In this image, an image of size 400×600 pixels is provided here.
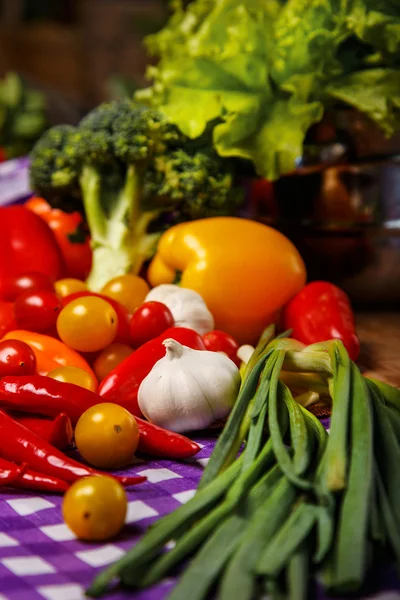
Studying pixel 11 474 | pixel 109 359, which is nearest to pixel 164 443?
pixel 11 474

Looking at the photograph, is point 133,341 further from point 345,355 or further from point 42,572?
point 42,572

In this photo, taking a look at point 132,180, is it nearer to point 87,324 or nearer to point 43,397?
point 87,324

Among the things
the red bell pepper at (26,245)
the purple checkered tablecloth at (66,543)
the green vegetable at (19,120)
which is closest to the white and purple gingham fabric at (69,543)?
the purple checkered tablecloth at (66,543)

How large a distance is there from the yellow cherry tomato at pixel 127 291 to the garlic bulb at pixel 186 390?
1.25 ft

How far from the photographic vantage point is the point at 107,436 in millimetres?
899

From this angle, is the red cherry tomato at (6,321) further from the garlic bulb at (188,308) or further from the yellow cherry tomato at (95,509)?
the yellow cherry tomato at (95,509)

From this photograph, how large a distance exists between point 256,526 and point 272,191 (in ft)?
4.06

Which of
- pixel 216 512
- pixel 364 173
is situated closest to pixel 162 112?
pixel 364 173

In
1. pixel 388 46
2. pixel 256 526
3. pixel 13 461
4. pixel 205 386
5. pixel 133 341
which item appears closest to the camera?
pixel 256 526

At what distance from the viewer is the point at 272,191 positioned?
5.89 ft

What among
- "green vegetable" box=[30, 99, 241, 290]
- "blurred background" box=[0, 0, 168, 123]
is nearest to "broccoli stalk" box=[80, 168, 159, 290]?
"green vegetable" box=[30, 99, 241, 290]

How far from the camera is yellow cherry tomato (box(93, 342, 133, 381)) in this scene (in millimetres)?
1218

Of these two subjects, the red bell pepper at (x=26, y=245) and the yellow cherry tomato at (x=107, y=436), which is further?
the red bell pepper at (x=26, y=245)

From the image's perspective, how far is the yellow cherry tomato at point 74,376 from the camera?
43.0 inches
